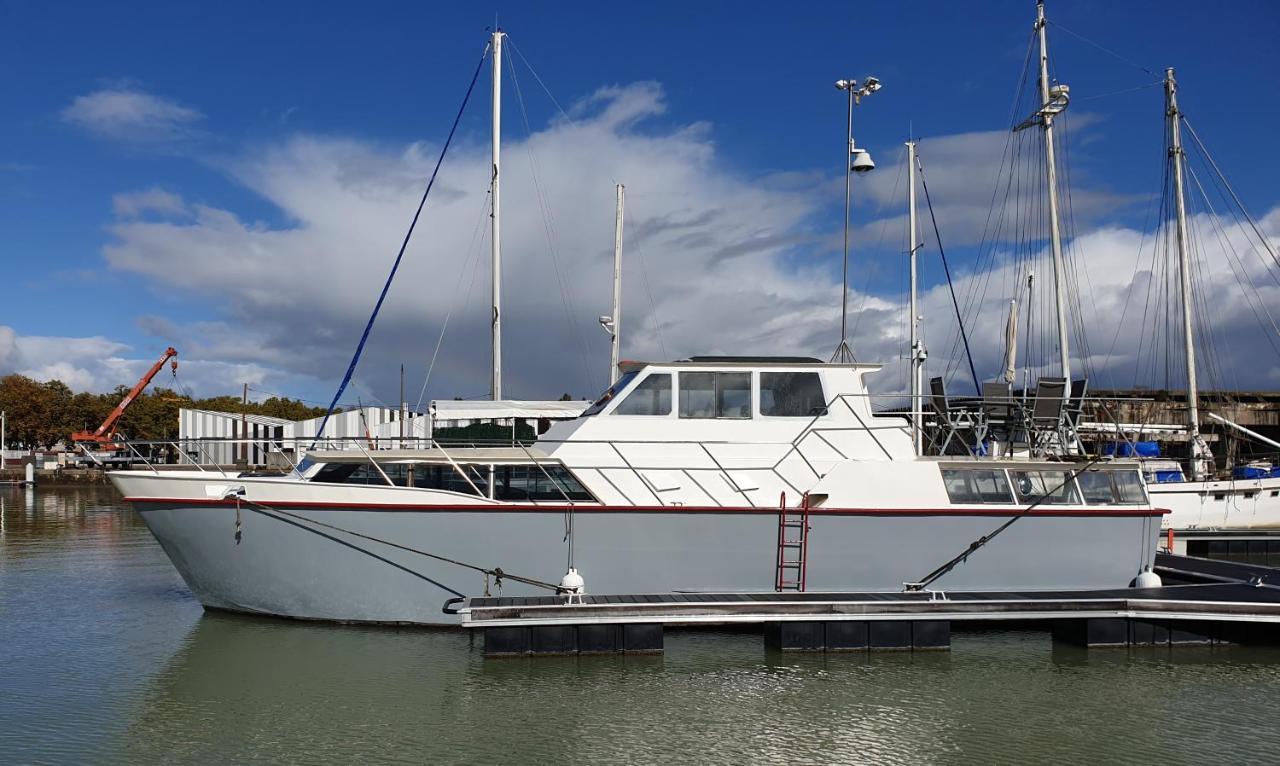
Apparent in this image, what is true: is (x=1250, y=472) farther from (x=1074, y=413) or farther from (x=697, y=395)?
(x=697, y=395)

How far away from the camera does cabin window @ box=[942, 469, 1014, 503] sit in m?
11.9

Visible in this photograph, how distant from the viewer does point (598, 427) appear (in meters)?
12.1

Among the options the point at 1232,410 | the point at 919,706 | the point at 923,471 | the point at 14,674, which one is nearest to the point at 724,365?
the point at 923,471

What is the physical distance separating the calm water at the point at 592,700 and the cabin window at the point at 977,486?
187cm

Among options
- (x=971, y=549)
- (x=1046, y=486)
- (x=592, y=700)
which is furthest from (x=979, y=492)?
(x=592, y=700)

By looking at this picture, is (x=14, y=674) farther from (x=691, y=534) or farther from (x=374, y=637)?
(x=691, y=534)

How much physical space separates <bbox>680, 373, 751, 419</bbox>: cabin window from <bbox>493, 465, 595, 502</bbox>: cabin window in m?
1.77

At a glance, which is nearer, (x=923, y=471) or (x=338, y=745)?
(x=338, y=745)

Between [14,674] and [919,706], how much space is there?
9603 millimetres

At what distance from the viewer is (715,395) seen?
12.3 m

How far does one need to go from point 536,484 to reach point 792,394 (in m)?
3.60

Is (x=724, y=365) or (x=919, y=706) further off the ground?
→ (x=724, y=365)

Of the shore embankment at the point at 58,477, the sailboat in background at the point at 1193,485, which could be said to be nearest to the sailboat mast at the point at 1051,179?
the sailboat in background at the point at 1193,485

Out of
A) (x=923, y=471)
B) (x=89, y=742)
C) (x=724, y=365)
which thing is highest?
(x=724, y=365)
